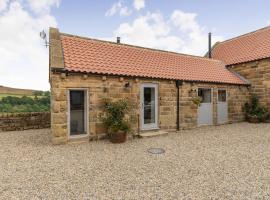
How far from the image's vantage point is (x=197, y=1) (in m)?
11.6

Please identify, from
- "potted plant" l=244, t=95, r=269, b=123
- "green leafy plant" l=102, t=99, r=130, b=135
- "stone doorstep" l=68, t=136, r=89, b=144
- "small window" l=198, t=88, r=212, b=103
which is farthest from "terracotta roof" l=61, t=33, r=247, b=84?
"stone doorstep" l=68, t=136, r=89, b=144

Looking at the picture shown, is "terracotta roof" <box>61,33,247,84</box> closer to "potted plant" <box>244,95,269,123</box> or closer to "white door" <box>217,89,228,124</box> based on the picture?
"white door" <box>217,89,228,124</box>

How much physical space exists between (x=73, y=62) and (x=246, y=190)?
743cm

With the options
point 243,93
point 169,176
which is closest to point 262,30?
point 243,93

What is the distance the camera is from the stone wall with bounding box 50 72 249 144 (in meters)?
7.23

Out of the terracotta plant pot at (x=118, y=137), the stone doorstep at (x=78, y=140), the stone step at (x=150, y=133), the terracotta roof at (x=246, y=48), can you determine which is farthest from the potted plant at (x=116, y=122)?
the terracotta roof at (x=246, y=48)

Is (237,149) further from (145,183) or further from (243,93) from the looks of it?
(243,93)

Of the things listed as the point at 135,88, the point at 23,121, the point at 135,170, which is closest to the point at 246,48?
the point at 135,88

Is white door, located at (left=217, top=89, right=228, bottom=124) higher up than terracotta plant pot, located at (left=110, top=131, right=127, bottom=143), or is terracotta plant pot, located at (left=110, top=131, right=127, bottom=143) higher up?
white door, located at (left=217, top=89, right=228, bottom=124)

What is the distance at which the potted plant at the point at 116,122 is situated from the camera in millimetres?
7676

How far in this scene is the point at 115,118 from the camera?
7.85 m

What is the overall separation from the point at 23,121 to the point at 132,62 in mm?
7659

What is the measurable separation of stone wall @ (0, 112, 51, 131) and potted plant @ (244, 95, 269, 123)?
14029 millimetres

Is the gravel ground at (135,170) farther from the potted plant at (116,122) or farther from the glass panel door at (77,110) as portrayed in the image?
the glass panel door at (77,110)
